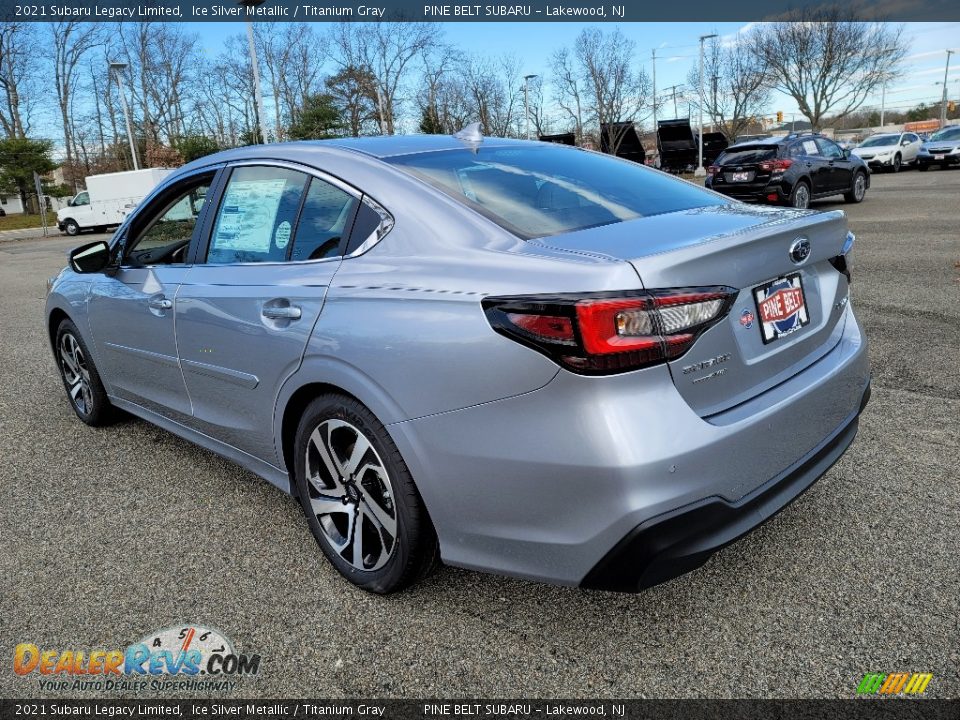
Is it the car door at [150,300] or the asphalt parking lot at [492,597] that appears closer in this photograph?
the asphalt parking lot at [492,597]

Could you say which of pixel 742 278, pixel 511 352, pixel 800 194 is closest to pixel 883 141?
pixel 800 194

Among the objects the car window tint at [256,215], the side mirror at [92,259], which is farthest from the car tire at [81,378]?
the car window tint at [256,215]

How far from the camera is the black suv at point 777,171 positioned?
46.8 ft

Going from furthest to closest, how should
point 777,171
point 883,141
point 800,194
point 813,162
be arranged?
point 883,141 < point 813,162 < point 800,194 < point 777,171

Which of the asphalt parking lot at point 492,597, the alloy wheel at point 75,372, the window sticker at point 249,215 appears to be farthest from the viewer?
the alloy wheel at point 75,372

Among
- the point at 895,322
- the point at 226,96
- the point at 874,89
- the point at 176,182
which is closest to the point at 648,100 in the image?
the point at 874,89

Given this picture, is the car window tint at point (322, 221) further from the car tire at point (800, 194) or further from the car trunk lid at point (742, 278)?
the car tire at point (800, 194)

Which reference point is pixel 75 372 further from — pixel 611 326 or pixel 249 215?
pixel 611 326

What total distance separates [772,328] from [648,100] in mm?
44737

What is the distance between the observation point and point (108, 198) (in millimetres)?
31109

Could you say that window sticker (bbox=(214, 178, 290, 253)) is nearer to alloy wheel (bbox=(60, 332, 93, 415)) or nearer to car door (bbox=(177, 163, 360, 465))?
car door (bbox=(177, 163, 360, 465))

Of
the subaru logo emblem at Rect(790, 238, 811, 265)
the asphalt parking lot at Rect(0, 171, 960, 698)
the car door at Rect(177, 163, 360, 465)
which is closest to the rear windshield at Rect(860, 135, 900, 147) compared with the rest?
the asphalt parking lot at Rect(0, 171, 960, 698)

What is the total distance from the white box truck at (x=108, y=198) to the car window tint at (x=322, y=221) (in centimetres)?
3143

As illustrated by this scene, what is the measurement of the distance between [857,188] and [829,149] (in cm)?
182
